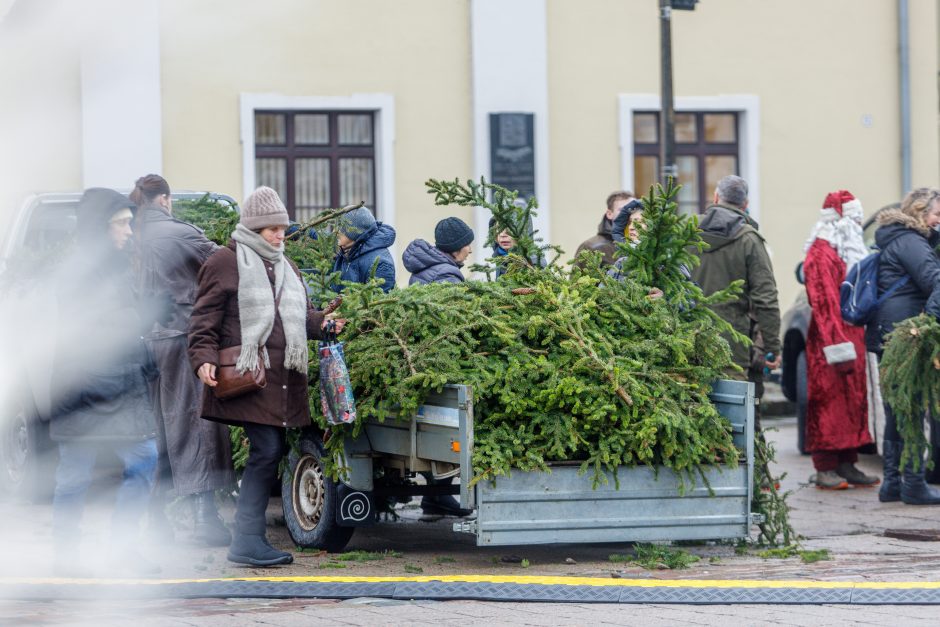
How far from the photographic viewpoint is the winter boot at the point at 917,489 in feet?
29.7

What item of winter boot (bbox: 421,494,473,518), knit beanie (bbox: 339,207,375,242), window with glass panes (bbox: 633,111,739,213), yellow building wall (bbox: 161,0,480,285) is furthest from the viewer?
window with glass panes (bbox: 633,111,739,213)

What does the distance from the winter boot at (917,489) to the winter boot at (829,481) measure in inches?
38.0

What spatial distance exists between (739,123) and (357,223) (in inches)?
404

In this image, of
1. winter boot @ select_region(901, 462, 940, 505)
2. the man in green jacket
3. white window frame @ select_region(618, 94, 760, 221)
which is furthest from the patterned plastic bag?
white window frame @ select_region(618, 94, 760, 221)

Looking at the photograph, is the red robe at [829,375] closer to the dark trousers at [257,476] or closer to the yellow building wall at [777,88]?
the dark trousers at [257,476]

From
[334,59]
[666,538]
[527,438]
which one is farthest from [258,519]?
[334,59]

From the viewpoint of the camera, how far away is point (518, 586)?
6305 mm

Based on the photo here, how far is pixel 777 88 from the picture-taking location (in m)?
17.6

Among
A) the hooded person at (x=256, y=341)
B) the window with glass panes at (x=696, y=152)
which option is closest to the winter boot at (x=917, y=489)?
the hooded person at (x=256, y=341)

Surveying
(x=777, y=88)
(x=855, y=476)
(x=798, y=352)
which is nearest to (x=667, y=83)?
(x=798, y=352)

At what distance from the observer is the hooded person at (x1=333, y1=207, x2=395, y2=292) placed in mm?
8453

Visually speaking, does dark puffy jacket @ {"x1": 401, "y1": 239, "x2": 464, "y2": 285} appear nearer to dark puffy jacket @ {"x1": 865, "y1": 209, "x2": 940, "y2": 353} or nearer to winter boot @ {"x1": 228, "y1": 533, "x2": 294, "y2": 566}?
winter boot @ {"x1": 228, "y1": 533, "x2": 294, "y2": 566}

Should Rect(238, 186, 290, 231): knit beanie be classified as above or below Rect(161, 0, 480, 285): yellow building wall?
below

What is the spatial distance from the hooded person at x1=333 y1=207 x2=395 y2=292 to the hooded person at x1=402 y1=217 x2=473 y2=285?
5.5 inches
